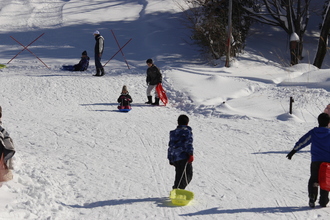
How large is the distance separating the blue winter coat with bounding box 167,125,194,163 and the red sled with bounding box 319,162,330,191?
71.1 inches

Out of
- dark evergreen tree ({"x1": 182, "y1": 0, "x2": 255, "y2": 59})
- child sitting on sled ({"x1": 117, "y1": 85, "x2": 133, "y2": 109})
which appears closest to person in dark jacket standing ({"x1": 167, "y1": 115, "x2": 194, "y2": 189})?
child sitting on sled ({"x1": 117, "y1": 85, "x2": 133, "y2": 109})

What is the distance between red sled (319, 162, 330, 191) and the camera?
23.9 feet

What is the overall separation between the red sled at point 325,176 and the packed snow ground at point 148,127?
40 cm

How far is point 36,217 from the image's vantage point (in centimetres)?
702

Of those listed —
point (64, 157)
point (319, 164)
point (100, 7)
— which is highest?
point (100, 7)

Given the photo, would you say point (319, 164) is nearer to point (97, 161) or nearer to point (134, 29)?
point (97, 161)

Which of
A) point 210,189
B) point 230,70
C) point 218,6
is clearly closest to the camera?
point 210,189

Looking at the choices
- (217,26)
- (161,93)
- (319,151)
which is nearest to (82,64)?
(161,93)

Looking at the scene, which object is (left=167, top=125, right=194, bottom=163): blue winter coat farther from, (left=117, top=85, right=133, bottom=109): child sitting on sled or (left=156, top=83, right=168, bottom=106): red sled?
(left=156, top=83, right=168, bottom=106): red sled

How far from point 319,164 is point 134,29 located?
20.3 m

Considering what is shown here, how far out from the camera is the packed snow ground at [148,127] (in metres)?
7.89

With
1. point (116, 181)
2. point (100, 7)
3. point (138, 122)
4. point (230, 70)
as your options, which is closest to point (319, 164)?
point (116, 181)

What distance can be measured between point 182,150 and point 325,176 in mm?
2000

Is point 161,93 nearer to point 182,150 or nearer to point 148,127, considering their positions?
point 148,127
